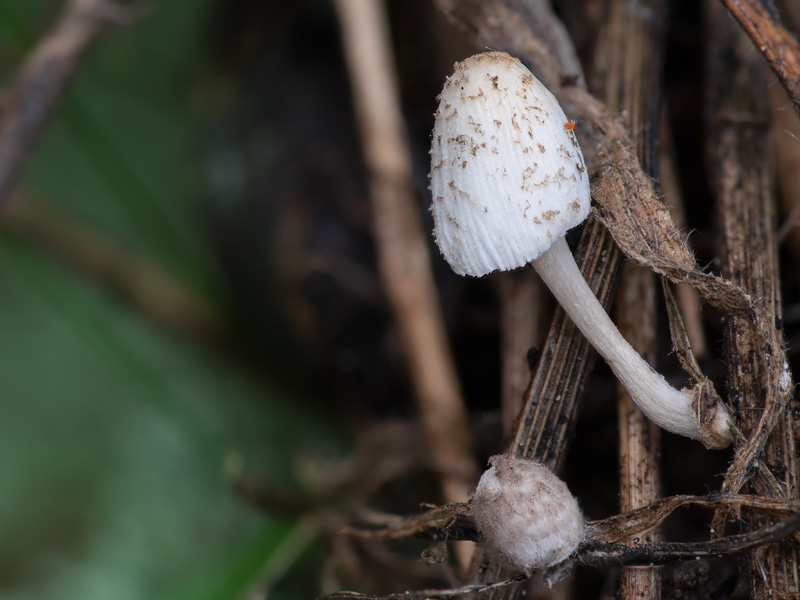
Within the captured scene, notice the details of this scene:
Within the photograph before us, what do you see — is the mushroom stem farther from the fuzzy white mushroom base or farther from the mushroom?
the fuzzy white mushroom base

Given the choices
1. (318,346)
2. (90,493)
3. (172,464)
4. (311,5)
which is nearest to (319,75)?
(311,5)

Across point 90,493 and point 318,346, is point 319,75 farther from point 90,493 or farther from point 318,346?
point 90,493

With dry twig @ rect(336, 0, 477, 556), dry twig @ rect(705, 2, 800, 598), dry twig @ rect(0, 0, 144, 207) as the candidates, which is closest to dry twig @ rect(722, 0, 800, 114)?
dry twig @ rect(705, 2, 800, 598)

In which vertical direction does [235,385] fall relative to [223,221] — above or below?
below

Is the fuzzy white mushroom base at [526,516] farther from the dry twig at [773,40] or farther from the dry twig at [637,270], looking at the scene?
the dry twig at [773,40]

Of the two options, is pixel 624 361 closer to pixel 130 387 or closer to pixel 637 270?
pixel 637 270

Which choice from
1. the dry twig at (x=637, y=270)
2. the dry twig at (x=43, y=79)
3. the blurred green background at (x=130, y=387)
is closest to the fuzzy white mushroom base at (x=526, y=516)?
the dry twig at (x=637, y=270)

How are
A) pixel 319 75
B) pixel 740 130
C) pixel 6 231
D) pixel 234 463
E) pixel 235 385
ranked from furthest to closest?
pixel 319 75 < pixel 235 385 < pixel 6 231 < pixel 234 463 < pixel 740 130
